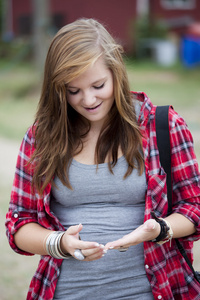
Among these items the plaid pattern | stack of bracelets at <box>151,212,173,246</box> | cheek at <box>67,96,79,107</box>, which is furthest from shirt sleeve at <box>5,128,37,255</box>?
stack of bracelets at <box>151,212,173,246</box>

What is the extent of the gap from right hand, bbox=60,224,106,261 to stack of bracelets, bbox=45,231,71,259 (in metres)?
0.02

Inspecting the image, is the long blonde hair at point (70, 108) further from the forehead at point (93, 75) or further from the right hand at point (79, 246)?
the right hand at point (79, 246)

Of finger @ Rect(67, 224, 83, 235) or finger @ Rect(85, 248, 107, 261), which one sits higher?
finger @ Rect(67, 224, 83, 235)

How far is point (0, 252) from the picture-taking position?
3875 millimetres

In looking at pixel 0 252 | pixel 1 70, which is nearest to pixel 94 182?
pixel 0 252

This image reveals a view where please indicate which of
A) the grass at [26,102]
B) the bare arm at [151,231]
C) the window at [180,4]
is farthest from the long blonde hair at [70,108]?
the window at [180,4]

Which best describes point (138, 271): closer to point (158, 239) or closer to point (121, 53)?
point (158, 239)

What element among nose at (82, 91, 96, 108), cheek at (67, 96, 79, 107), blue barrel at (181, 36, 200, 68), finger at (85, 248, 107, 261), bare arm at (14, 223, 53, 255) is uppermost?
nose at (82, 91, 96, 108)

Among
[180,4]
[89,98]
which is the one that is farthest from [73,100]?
[180,4]

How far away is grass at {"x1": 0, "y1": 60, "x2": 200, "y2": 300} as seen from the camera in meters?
3.48

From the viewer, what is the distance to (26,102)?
36.4 feet

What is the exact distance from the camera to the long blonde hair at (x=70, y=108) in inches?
72.1

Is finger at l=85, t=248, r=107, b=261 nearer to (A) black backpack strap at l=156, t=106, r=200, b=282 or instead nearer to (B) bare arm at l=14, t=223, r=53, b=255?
(B) bare arm at l=14, t=223, r=53, b=255

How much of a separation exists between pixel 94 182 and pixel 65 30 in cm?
60
